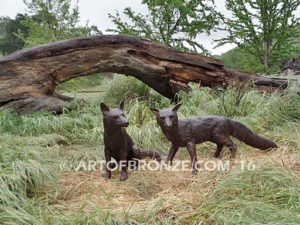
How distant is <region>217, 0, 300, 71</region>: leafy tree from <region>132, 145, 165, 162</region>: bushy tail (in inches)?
278

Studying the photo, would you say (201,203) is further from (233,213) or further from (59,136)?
(59,136)

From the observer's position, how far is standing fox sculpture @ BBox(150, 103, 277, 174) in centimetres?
354

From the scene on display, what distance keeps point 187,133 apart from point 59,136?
2077 millimetres

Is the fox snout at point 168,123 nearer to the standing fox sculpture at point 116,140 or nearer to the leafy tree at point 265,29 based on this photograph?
the standing fox sculpture at point 116,140

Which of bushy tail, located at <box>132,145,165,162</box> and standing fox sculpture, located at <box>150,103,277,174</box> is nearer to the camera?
standing fox sculpture, located at <box>150,103,277,174</box>

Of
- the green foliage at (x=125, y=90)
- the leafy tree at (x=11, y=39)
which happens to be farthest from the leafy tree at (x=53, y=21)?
the leafy tree at (x=11, y=39)

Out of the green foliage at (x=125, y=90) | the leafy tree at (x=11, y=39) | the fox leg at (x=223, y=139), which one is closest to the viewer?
the fox leg at (x=223, y=139)

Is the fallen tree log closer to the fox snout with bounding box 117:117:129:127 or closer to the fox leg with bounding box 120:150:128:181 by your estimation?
the fox leg with bounding box 120:150:128:181

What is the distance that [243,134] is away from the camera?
4.04m

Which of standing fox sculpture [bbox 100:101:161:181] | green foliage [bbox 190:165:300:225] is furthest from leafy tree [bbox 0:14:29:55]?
green foliage [bbox 190:165:300:225]

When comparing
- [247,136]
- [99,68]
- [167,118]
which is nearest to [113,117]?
[167,118]

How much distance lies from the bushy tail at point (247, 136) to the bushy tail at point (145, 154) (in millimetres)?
793

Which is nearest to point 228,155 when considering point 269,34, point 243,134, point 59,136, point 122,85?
point 243,134

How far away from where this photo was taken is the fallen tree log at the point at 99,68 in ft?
19.9
